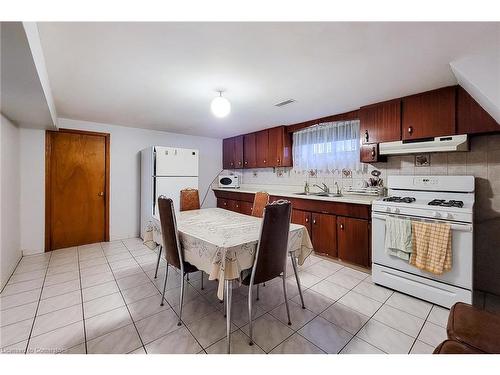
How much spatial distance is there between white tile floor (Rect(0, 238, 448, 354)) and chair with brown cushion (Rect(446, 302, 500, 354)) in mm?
554

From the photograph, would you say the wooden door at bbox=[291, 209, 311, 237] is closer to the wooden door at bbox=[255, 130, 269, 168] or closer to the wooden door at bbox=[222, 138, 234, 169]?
the wooden door at bbox=[255, 130, 269, 168]

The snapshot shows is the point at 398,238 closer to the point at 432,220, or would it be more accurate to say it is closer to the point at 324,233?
the point at 432,220

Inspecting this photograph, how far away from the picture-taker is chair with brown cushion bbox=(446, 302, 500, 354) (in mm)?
981

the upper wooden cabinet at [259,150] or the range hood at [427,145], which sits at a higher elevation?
the upper wooden cabinet at [259,150]

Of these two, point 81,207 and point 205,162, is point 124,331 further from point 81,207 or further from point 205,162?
point 205,162

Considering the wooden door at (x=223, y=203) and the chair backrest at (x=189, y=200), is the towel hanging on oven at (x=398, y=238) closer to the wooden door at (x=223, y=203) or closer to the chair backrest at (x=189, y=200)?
the chair backrest at (x=189, y=200)

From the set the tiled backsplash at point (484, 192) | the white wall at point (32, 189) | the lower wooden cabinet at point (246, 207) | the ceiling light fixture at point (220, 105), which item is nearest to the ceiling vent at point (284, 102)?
the ceiling light fixture at point (220, 105)

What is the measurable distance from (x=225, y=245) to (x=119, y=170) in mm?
3470

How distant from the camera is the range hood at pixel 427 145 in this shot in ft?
7.34

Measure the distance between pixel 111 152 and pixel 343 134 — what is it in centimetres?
392

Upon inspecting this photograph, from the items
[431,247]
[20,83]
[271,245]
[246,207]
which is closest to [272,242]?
[271,245]

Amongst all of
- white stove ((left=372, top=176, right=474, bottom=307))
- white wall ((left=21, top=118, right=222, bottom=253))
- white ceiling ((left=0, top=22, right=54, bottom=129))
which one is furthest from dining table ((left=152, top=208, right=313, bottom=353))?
white wall ((left=21, top=118, right=222, bottom=253))

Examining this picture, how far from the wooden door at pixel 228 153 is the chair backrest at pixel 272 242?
364 centimetres
